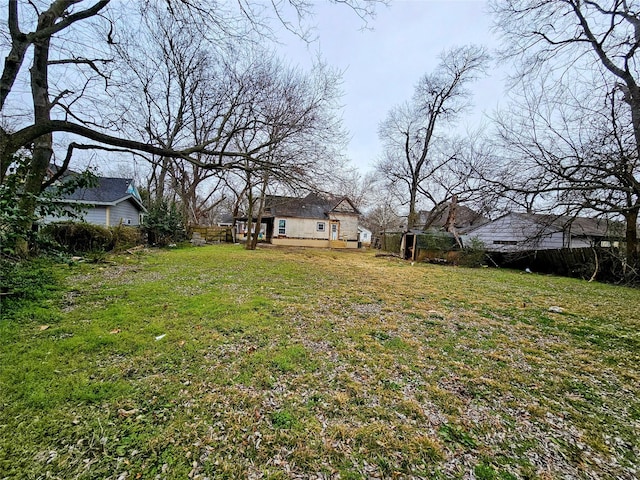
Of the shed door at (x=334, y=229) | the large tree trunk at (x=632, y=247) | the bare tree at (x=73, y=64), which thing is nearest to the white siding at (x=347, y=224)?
the shed door at (x=334, y=229)

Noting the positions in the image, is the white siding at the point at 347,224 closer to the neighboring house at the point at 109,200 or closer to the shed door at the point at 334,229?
the shed door at the point at 334,229

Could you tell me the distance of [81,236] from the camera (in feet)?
28.8

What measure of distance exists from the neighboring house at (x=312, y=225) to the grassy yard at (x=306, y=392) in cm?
1688

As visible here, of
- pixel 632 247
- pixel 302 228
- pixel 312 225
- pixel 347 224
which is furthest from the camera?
pixel 347 224

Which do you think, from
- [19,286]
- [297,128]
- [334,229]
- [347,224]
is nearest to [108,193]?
[19,286]

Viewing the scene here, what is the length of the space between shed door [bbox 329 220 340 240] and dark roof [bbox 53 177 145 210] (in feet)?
46.5

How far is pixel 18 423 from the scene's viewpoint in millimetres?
1829

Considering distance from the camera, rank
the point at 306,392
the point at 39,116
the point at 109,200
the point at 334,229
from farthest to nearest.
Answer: the point at 334,229 < the point at 109,200 < the point at 39,116 < the point at 306,392

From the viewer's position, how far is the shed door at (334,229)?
74.3 feet

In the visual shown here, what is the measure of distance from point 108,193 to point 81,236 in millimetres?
7628

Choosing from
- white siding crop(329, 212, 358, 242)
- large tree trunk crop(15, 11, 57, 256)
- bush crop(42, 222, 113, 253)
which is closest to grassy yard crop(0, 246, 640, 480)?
large tree trunk crop(15, 11, 57, 256)

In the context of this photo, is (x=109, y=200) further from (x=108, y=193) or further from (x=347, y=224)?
(x=347, y=224)

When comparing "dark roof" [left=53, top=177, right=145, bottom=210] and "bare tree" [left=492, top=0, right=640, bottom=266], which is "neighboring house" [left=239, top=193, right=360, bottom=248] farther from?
"bare tree" [left=492, top=0, right=640, bottom=266]

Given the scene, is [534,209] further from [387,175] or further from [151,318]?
[387,175]
